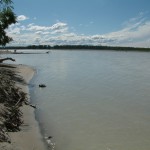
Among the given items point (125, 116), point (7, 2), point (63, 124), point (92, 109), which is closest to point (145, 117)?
point (125, 116)

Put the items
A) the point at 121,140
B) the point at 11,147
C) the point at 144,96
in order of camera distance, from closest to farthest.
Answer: the point at 11,147 < the point at 121,140 < the point at 144,96

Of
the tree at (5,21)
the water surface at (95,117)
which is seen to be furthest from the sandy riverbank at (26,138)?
the tree at (5,21)

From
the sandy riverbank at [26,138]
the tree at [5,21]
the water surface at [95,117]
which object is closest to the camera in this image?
the sandy riverbank at [26,138]

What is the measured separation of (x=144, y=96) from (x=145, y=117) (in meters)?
7.30

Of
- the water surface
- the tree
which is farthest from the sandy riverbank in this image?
the tree

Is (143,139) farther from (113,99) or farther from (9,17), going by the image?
(9,17)

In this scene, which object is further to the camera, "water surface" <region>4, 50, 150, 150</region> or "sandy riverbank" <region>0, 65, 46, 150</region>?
"water surface" <region>4, 50, 150, 150</region>

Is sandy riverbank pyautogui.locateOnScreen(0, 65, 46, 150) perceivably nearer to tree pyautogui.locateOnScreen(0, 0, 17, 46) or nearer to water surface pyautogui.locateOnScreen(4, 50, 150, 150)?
water surface pyautogui.locateOnScreen(4, 50, 150, 150)

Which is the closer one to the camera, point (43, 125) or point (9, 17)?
point (43, 125)

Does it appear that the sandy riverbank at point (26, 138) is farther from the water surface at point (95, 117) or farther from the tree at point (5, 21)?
the tree at point (5, 21)

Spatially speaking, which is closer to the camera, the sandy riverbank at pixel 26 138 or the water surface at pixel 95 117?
the sandy riverbank at pixel 26 138

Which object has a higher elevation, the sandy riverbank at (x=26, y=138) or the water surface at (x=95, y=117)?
the sandy riverbank at (x=26, y=138)

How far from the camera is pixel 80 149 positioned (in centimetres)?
1241

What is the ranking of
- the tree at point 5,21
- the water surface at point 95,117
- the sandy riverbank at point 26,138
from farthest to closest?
the tree at point 5,21 → the water surface at point 95,117 → the sandy riverbank at point 26,138
